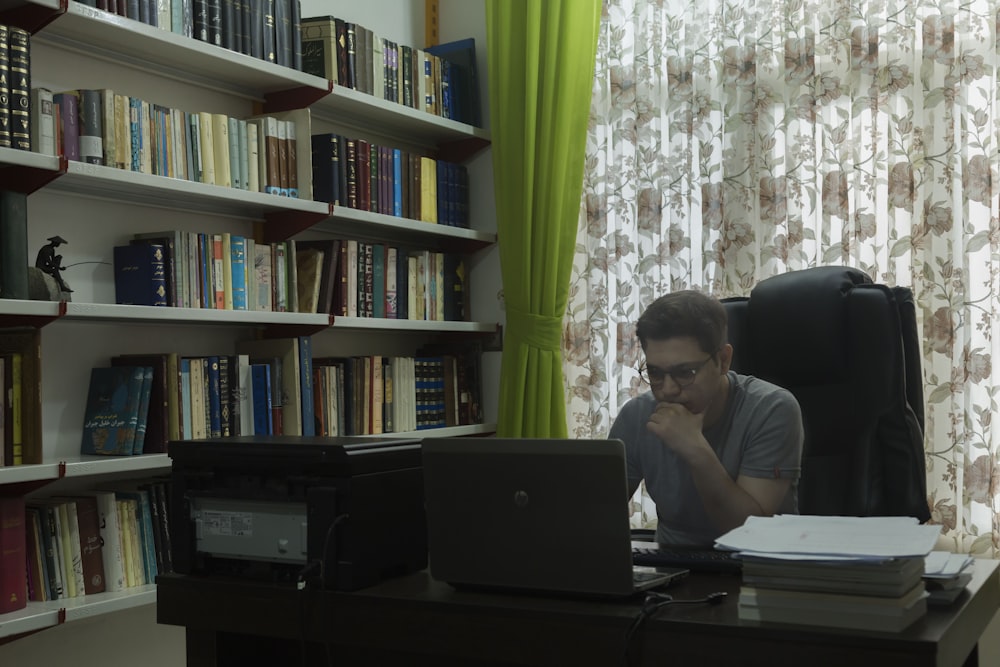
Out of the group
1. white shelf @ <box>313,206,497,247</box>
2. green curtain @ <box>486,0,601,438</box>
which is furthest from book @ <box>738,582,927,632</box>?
green curtain @ <box>486,0,601,438</box>

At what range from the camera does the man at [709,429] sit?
6.32 ft

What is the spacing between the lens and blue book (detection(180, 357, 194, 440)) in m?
2.66

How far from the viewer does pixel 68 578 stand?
2418mm

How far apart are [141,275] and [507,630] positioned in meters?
1.66

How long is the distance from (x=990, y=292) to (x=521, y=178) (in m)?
1.50

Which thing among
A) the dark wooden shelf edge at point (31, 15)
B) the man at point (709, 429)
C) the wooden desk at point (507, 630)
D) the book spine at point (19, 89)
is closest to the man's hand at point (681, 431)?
the man at point (709, 429)

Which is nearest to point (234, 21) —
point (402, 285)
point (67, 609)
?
point (402, 285)

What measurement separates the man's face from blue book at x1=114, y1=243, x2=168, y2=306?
1307 millimetres

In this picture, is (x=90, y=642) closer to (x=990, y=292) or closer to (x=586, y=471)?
(x=586, y=471)

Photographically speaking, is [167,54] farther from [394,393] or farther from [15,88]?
[394,393]

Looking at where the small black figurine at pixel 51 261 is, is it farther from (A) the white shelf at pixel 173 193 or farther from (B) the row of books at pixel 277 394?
(B) the row of books at pixel 277 394

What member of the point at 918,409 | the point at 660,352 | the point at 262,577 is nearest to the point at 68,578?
the point at 262,577

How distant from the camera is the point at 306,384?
9.94 ft

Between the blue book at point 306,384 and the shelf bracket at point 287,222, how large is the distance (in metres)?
0.31
